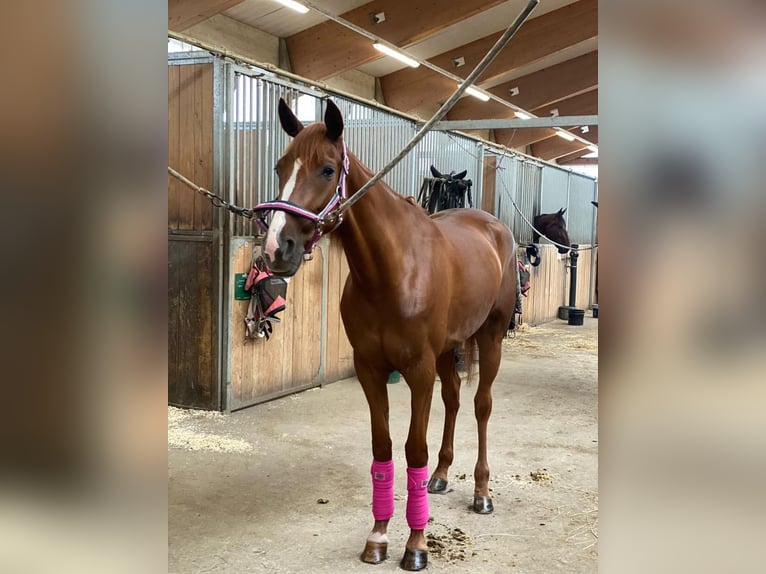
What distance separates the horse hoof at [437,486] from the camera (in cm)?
276

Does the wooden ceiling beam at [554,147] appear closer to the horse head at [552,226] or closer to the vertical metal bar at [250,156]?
the horse head at [552,226]

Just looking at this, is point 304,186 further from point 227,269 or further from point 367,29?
point 367,29

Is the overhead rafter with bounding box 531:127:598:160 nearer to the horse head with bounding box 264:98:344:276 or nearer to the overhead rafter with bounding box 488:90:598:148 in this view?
the overhead rafter with bounding box 488:90:598:148

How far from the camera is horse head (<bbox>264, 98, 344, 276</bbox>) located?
5.55ft

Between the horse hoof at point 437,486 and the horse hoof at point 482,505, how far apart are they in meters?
0.22

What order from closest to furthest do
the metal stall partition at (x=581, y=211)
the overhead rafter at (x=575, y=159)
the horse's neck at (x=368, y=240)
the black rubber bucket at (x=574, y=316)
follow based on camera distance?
the horse's neck at (x=368, y=240), the black rubber bucket at (x=574, y=316), the metal stall partition at (x=581, y=211), the overhead rafter at (x=575, y=159)

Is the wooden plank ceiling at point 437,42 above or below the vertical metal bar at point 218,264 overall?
above

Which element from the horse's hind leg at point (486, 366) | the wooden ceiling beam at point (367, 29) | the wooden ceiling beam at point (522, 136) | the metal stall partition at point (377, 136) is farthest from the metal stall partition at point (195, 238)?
the wooden ceiling beam at point (522, 136)

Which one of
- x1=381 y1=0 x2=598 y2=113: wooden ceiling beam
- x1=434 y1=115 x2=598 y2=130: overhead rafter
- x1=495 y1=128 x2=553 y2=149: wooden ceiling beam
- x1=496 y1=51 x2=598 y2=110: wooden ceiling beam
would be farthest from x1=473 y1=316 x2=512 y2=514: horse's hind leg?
x1=495 y1=128 x2=553 y2=149: wooden ceiling beam

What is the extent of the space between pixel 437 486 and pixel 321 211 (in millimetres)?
1528

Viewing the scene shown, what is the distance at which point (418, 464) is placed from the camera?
2109 mm
